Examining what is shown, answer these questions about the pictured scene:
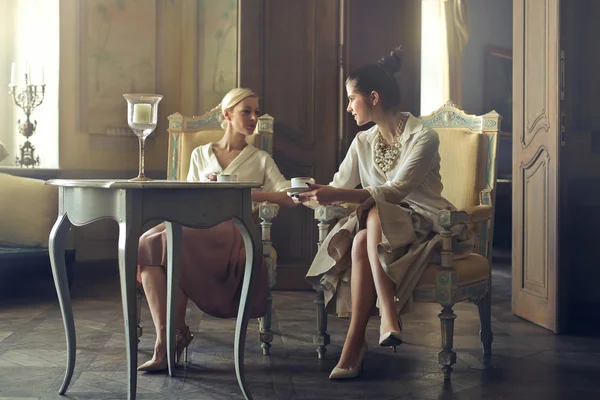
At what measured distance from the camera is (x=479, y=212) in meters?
2.88

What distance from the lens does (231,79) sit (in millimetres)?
6074

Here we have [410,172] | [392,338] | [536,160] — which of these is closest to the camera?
[392,338]

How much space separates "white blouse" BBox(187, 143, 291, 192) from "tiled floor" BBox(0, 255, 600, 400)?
71cm

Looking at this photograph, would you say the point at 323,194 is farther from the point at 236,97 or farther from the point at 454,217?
the point at 236,97

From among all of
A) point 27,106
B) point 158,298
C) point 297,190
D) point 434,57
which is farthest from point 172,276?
point 434,57

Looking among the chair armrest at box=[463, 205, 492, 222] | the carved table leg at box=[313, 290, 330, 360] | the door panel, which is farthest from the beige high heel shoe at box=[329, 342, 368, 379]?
the door panel

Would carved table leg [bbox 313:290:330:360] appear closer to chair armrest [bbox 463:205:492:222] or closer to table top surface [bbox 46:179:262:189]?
chair armrest [bbox 463:205:492:222]

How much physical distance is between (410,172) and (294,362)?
87 cm

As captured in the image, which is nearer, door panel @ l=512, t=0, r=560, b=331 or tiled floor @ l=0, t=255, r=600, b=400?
tiled floor @ l=0, t=255, r=600, b=400

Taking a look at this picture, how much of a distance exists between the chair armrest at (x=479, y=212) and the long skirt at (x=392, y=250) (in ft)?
0.21

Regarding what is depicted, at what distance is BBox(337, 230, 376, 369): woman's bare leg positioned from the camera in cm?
265

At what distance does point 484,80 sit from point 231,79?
3.63m

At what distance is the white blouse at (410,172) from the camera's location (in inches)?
108

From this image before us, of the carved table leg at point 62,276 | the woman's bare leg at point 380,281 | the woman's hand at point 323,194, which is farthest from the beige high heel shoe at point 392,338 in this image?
the carved table leg at point 62,276
